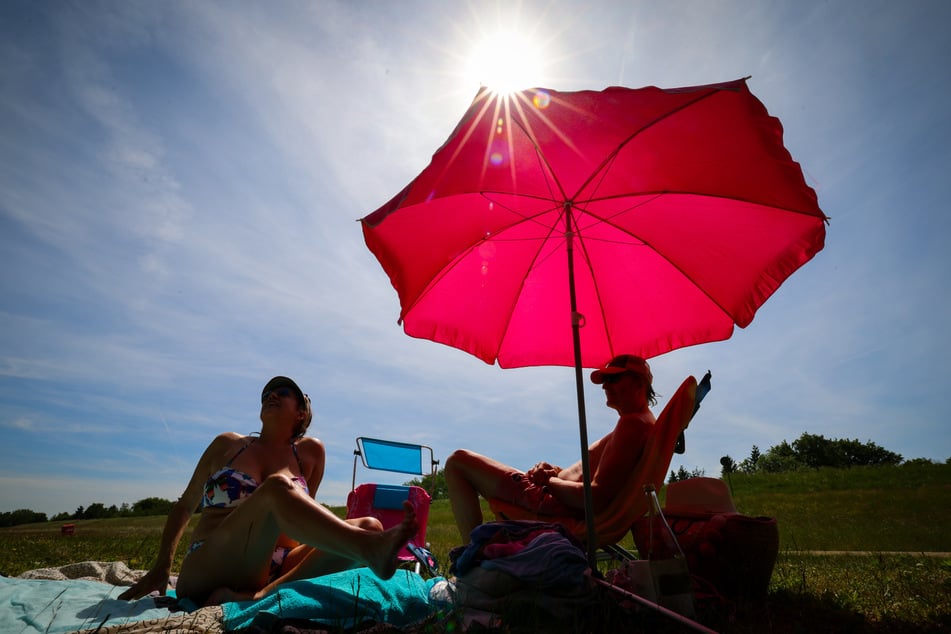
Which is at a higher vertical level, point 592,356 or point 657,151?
point 657,151

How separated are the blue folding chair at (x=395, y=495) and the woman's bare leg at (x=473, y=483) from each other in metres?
0.28

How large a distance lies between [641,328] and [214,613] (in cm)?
285

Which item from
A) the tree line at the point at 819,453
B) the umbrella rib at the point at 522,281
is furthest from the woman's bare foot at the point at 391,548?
the tree line at the point at 819,453

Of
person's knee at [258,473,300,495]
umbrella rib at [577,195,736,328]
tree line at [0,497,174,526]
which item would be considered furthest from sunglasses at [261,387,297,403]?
tree line at [0,497,174,526]

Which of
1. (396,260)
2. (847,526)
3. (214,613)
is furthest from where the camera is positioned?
(847,526)

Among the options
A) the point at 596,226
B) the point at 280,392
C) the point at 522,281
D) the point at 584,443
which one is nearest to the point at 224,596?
the point at 280,392

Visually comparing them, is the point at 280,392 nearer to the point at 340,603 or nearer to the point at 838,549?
the point at 340,603

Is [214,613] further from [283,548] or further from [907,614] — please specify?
[907,614]

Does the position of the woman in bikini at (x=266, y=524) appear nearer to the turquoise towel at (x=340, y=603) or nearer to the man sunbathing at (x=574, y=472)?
the turquoise towel at (x=340, y=603)

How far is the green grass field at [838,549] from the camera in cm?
209

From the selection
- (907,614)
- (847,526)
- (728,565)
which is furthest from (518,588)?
(847,526)

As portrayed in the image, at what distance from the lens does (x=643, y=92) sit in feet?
7.24

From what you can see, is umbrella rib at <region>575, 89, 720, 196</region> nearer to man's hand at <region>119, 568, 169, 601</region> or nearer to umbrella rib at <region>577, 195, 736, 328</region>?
umbrella rib at <region>577, 195, 736, 328</region>

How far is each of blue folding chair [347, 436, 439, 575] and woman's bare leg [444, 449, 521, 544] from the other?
0.92 feet
